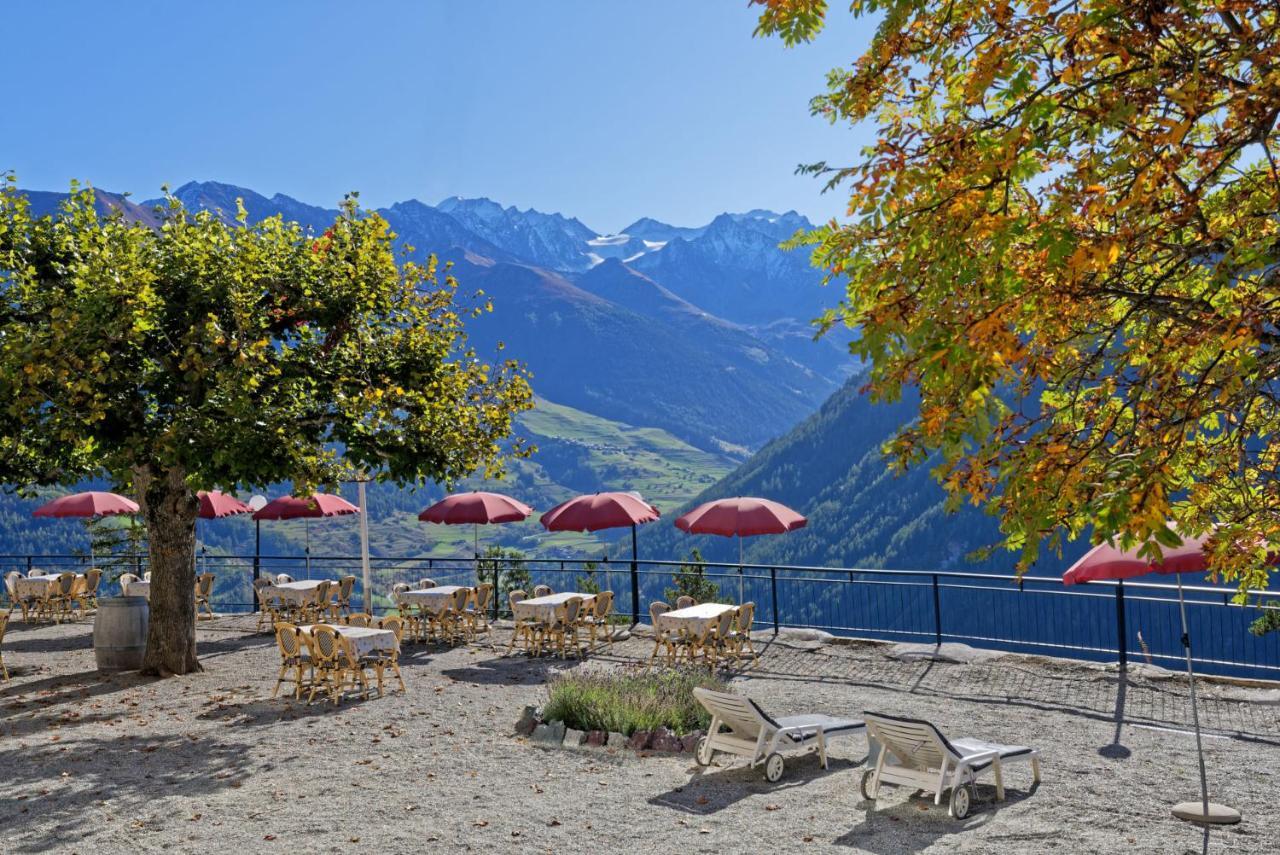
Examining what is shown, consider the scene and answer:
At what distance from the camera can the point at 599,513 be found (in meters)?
16.8

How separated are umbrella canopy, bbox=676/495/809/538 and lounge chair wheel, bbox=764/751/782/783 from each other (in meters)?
6.86

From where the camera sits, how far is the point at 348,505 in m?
21.3

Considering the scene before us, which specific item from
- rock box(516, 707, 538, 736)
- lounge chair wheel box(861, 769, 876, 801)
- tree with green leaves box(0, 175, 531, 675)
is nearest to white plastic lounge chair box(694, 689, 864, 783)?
lounge chair wheel box(861, 769, 876, 801)

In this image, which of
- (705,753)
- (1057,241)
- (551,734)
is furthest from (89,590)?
(1057,241)

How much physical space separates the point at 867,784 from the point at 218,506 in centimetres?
1690

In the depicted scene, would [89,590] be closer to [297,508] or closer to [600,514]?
[297,508]

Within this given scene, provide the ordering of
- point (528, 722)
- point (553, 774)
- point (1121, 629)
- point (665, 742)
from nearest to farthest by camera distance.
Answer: point (553, 774) → point (665, 742) → point (528, 722) → point (1121, 629)

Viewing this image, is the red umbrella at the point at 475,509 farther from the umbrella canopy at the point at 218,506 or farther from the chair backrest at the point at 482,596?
the umbrella canopy at the point at 218,506

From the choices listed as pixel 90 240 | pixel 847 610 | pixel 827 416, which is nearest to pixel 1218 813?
pixel 90 240

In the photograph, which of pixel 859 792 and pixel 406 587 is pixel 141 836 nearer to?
pixel 859 792

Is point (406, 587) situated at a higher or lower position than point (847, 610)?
higher

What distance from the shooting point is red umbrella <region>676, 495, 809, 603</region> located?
15953 mm

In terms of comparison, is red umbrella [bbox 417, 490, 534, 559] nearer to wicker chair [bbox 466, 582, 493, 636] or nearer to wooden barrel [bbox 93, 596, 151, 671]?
wicker chair [bbox 466, 582, 493, 636]

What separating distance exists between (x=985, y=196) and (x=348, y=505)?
62.5 ft
